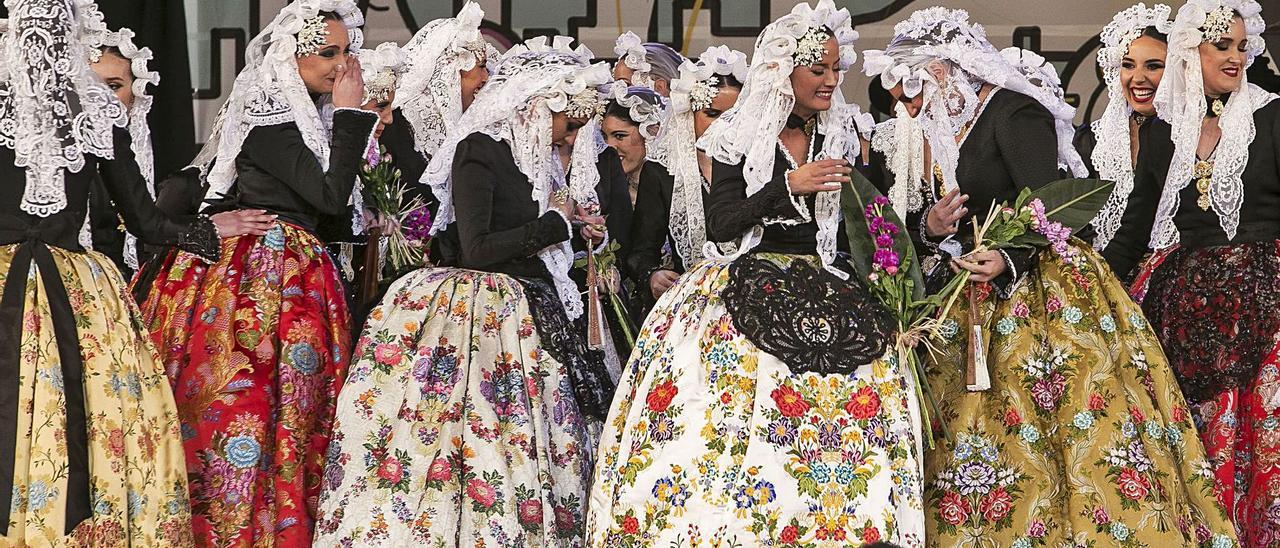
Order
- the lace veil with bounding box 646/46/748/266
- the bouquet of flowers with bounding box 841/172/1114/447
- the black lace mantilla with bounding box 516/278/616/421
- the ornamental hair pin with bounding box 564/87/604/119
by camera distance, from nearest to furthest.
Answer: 1. the bouquet of flowers with bounding box 841/172/1114/447
2. the black lace mantilla with bounding box 516/278/616/421
3. the lace veil with bounding box 646/46/748/266
4. the ornamental hair pin with bounding box 564/87/604/119

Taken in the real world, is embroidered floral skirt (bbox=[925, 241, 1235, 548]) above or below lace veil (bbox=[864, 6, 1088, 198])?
below

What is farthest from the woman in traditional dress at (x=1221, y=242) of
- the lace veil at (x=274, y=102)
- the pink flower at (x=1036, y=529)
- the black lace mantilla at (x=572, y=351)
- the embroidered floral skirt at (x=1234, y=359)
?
the lace veil at (x=274, y=102)

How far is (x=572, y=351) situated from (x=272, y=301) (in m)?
0.85

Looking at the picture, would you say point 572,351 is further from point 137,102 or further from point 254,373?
point 137,102

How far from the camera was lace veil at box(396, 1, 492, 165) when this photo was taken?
17.6 ft

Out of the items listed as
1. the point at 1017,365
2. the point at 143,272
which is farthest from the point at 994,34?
the point at 143,272

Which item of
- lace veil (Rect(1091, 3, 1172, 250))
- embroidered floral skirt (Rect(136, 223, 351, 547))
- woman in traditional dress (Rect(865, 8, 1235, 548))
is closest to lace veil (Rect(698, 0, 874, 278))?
woman in traditional dress (Rect(865, 8, 1235, 548))

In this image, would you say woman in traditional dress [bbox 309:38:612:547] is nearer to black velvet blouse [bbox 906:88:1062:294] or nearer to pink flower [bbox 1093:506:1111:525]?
black velvet blouse [bbox 906:88:1062:294]

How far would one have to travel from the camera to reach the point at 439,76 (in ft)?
17.8

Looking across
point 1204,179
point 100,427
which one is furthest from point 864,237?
point 100,427

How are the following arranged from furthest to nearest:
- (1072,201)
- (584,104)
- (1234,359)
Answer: (584,104) → (1234,359) → (1072,201)

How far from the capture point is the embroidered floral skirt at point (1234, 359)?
4.39 metres

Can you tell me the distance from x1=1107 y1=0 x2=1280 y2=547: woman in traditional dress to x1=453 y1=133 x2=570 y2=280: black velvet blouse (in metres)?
1.77

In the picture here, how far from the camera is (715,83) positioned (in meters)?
4.84
